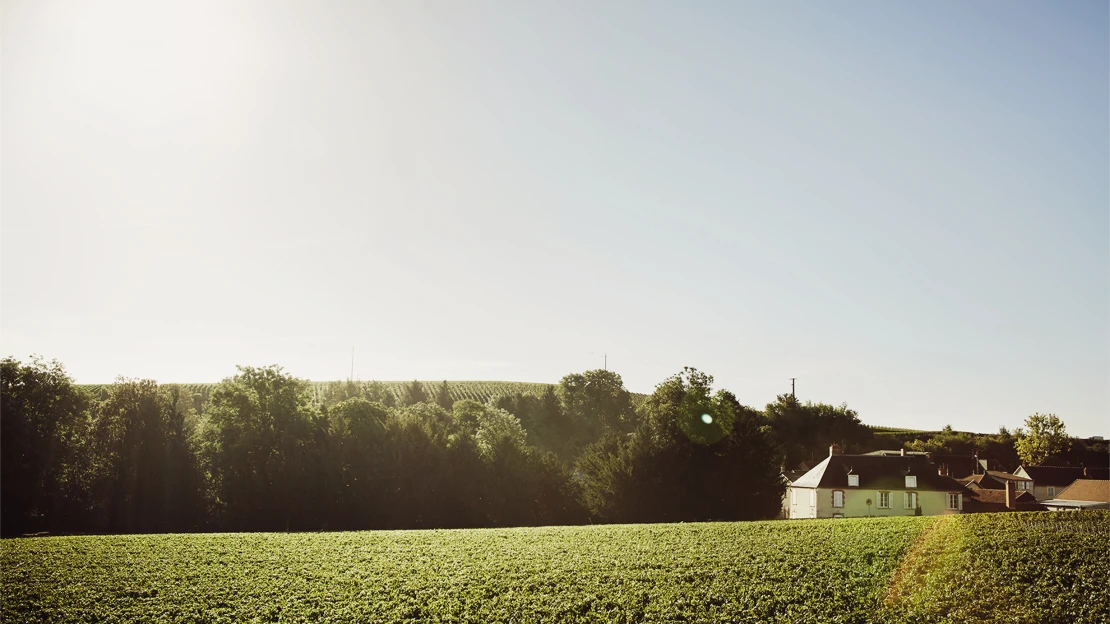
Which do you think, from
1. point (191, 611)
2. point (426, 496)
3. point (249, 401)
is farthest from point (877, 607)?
point (249, 401)

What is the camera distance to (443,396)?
493 feet

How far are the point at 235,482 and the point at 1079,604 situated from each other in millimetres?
43281

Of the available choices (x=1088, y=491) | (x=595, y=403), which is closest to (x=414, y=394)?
(x=595, y=403)

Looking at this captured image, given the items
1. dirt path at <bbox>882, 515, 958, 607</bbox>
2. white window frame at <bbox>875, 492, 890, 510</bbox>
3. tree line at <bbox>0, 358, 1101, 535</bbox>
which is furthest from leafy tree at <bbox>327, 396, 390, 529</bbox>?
white window frame at <bbox>875, 492, 890, 510</bbox>

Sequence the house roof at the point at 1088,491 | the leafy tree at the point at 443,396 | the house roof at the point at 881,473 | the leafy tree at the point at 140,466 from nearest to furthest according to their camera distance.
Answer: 1. the leafy tree at the point at 140,466
2. the house roof at the point at 881,473
3. the house roof at the point at 1088,491
4. the leafy tree at the point at 443,396

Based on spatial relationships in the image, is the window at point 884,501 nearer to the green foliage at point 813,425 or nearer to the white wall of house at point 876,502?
the white wall of house at point 876,502

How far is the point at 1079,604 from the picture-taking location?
1873 centimetres

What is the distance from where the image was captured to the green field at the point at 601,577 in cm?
1989

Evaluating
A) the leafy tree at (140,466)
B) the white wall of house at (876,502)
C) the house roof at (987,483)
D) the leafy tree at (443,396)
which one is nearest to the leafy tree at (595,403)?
the leafy tree at (443,396)

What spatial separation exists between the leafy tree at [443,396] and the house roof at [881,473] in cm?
9137

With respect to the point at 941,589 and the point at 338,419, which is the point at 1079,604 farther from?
the point at 338,419

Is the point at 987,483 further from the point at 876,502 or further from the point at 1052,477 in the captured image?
the point at 876,502

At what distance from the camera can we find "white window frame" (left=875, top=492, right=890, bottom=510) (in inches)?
2184

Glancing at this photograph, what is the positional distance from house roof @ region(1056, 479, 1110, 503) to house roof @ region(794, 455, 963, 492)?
1581 cm
